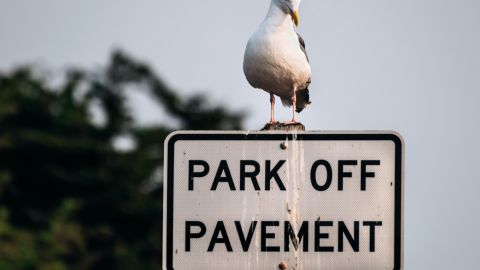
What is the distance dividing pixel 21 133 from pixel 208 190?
31.1 meters

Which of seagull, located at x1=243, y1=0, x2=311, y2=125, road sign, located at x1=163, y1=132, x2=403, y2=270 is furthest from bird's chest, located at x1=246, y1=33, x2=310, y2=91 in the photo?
road sign, located at x1=163, y1=132, x2=403, y2=270

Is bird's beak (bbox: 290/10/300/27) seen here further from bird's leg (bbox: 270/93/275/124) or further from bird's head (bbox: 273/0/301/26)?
bird's leg (bbox: 270/93/275/124)

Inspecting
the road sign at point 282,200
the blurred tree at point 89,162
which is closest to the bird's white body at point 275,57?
the road sign at point 282,200

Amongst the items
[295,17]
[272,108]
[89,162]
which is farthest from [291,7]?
[89,162]

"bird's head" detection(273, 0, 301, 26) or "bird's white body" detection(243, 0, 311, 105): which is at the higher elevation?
"bird's head" detection(273, 0, 301, 26)

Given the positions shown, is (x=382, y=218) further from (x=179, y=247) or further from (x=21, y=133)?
(x=21, y=133)

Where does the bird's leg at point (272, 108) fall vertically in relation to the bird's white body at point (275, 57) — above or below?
below

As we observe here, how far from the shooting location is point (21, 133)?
3706 centimetres

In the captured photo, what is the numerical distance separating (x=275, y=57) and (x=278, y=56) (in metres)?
0.02

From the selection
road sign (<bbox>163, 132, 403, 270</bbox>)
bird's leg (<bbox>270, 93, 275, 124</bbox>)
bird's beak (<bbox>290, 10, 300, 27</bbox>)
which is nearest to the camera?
road sign (<bbox>163, 132, 403, 270</bbox>)

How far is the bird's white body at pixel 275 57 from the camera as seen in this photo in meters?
8.16

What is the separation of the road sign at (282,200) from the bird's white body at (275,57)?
172 cm

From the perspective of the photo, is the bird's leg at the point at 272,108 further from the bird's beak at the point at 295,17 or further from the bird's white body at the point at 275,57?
the bird's beak at the point at 295,17

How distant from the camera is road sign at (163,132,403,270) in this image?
6.37 metres
